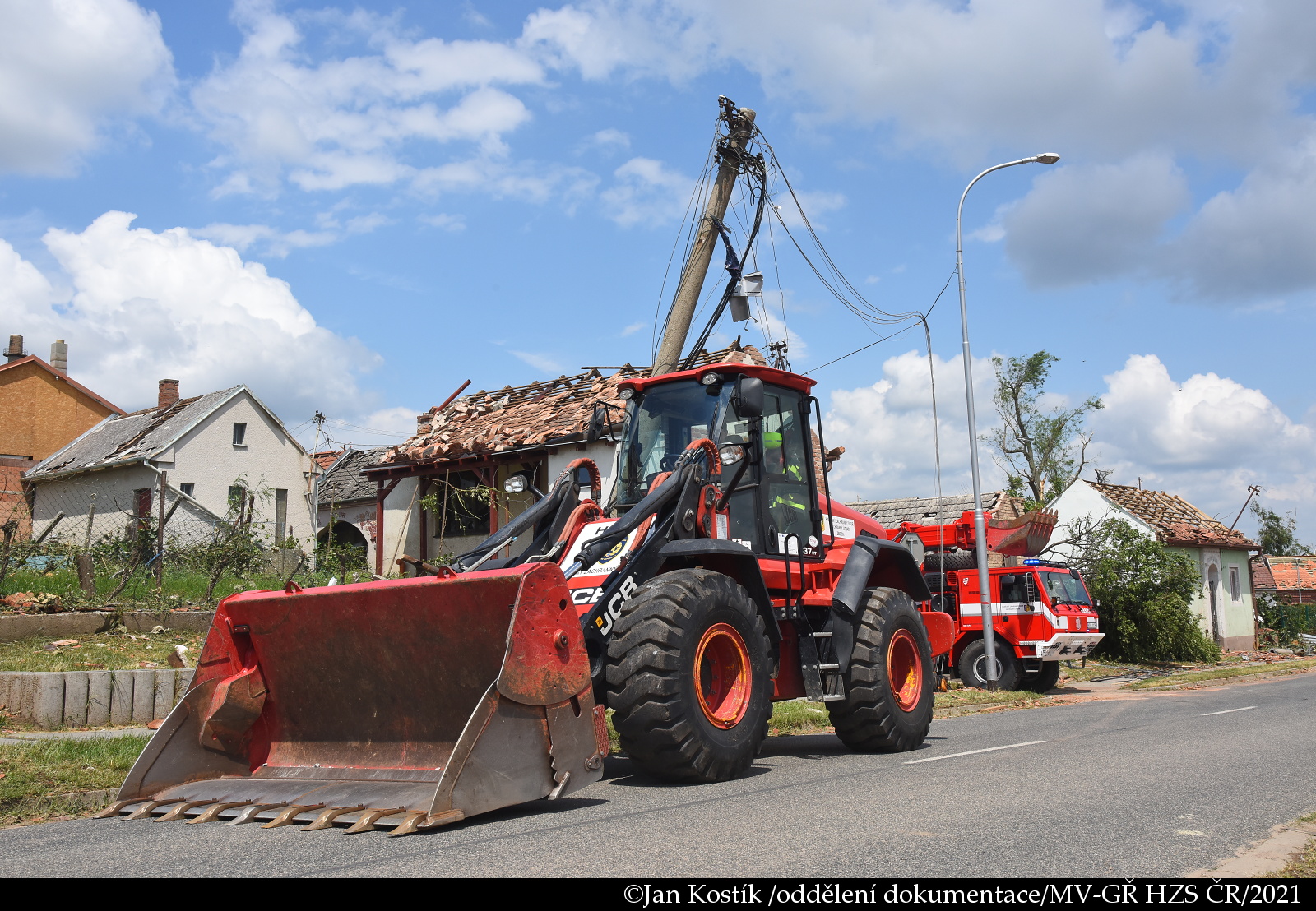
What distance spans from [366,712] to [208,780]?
3.16 ft

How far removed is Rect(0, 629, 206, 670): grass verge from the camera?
10008mm

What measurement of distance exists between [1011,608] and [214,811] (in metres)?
16.5

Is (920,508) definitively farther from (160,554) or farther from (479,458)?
(160,554)

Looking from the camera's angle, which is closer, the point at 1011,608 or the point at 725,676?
the point at 725,676

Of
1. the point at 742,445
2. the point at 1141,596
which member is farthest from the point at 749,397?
the point at 1141,596

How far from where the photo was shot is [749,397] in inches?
298

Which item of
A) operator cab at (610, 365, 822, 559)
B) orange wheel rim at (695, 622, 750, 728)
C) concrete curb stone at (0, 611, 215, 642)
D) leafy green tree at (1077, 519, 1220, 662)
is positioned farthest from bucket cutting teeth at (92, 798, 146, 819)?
leafy green tree at (1077, 519, 1220, 662)

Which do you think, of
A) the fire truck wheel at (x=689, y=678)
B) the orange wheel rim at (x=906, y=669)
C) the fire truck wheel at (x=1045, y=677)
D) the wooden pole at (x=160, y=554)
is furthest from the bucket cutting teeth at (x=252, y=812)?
the fire truck wheel at (x=1045, y=677)

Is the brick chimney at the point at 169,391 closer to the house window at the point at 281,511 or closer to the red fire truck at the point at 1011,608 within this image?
the house window at the point at 281,511

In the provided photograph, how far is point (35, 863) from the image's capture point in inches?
Result: 182

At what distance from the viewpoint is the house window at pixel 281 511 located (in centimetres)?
3372

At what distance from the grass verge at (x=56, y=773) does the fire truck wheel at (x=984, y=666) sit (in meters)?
15.4

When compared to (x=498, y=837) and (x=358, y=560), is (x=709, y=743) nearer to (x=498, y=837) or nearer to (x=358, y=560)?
(x=498, y=837)
